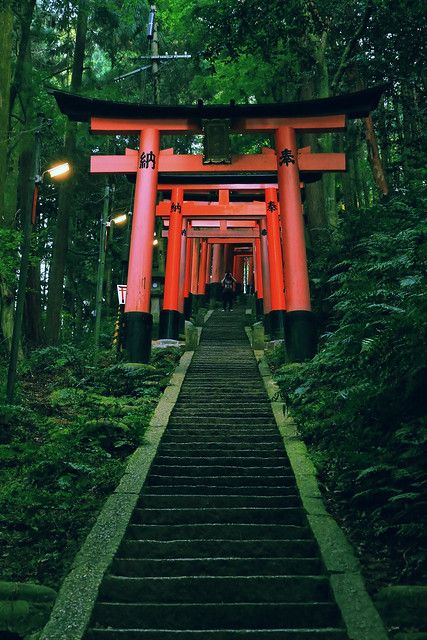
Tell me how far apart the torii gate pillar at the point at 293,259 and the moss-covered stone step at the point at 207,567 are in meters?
7.73

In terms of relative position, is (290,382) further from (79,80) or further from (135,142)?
(135,142)

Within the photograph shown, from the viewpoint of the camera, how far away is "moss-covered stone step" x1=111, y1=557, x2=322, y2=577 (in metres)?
5.36

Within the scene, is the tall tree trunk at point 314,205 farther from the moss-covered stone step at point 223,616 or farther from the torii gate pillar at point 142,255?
the moss-covered stone step at point 223,616

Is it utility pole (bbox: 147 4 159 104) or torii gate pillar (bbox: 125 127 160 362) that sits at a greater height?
utility pole (bbox: 147 4 159 104)

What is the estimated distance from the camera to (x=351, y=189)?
2172 cm

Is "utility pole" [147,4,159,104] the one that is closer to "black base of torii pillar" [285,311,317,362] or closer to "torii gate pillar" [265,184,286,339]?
"torii gate pillar" [265,184,286,339]

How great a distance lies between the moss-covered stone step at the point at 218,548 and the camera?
18.7ft

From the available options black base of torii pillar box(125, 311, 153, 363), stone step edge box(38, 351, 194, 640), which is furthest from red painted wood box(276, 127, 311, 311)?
stone step edge box(38, 351, 194, 640)

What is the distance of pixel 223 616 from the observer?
468cm

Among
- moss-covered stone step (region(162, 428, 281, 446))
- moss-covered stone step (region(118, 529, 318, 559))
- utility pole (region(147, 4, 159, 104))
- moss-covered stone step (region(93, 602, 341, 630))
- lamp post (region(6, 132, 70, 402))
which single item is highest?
utility pole (region(147, 4, 159, 104))

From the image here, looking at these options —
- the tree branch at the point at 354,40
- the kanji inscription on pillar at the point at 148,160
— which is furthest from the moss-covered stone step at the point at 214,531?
the tree branch at the point at 354,40

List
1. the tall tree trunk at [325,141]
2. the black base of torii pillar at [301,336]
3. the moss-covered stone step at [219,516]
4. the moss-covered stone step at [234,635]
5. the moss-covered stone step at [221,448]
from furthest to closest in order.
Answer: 1. the tall tree trunk at [325,141]
2. the black base of torii pillar at [301,336]
3. the moss-covered stone step at [221,448]
4. the moss-covered stone step at [219,516]
5. the moss-covered stone step at [234,635]

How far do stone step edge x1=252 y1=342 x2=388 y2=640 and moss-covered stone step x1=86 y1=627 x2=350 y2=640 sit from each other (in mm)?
167

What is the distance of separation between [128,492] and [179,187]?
15.3 meters
